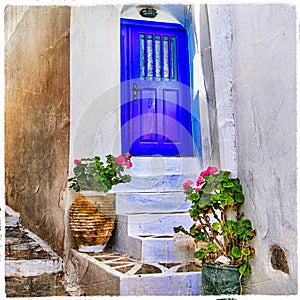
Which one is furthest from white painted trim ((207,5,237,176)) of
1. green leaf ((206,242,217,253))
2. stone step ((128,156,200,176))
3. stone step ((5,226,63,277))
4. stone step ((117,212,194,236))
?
stone step ((5,226,63,277))

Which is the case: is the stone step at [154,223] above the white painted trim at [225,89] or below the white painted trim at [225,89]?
below

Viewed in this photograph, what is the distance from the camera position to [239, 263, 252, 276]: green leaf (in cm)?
177

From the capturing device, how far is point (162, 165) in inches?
128

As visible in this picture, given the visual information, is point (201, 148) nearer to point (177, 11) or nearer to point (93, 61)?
point (93, 61)

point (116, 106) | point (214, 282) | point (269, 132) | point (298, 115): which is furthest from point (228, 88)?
point (116, 106)

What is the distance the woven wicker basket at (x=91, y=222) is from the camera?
2.68 metres

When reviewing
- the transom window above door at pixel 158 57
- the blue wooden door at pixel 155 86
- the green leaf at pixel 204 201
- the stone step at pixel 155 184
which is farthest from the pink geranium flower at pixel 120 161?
the green leaf at pixel 204 201

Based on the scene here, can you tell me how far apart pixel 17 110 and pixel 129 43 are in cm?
129

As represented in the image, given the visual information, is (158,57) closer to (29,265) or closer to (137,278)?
(29,265)

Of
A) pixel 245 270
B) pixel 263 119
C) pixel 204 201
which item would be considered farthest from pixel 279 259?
pixel 263 119

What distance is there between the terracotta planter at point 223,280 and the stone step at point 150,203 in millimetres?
938

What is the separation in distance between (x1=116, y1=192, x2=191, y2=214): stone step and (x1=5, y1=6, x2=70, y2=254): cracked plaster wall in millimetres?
392

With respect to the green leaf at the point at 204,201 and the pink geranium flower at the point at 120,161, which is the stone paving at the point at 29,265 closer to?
the pink geranium flower at the point at 120,161

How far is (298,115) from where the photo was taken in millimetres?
1509
